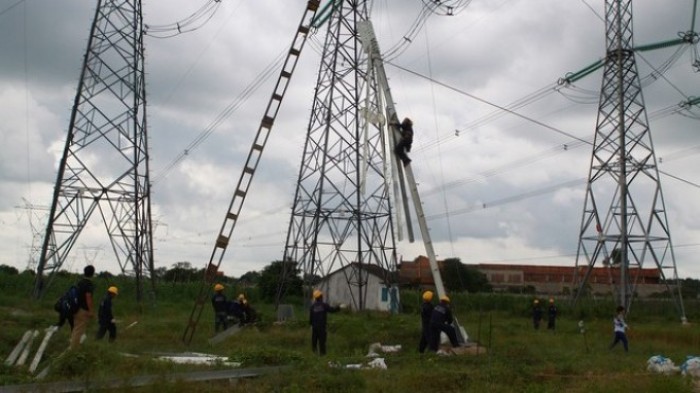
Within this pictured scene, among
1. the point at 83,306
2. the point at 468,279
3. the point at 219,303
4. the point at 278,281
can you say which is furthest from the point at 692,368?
the point at 468,279

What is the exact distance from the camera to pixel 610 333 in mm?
31750

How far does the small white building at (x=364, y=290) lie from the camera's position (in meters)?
39.7

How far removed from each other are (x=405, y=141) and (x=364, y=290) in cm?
2767

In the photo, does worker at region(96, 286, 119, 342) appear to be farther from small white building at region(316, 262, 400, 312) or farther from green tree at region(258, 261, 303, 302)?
small white building at region(316, 262, 400, 312)

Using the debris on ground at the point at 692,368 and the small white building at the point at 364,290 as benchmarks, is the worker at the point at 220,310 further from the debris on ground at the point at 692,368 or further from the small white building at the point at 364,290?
the small white building at the point at 364,290

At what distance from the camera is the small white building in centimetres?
3972

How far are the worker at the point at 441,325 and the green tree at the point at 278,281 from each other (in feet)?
69.8

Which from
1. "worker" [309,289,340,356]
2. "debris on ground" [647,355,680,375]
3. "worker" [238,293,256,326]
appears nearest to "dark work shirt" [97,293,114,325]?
"worker" [309,289,340,356]

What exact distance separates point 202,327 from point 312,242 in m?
9.84

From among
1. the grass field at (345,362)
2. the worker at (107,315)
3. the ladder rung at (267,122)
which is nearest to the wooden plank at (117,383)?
the grass field at (345,362)

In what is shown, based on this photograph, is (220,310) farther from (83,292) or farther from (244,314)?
(83,292)

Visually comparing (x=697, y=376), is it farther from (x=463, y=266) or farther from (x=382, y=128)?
(x=463, y=266)

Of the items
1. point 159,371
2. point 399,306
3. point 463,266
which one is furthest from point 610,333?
point 463,266

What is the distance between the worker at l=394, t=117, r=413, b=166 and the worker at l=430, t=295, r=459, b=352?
12.7 ft
